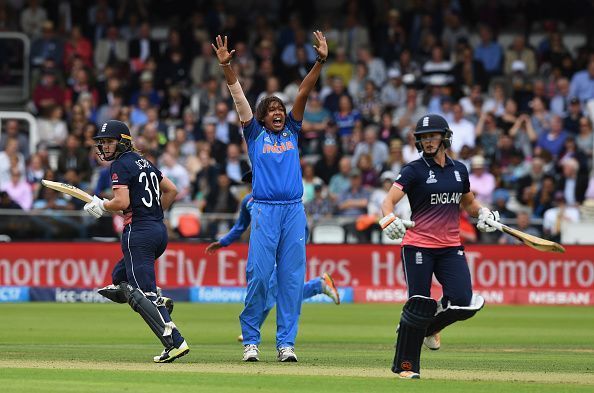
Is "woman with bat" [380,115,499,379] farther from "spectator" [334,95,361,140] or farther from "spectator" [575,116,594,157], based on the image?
"spectator" [334,95,361,140]

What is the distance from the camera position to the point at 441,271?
417 inches

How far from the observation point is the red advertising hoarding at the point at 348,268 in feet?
70.0

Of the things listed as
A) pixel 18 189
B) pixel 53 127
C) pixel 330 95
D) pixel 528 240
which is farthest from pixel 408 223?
pixel 53 127

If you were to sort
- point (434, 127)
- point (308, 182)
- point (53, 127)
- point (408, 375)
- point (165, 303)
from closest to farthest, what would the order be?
1. point (408, 375)
2. point (434, 127)
3. point (165, 303)
4. point (308, 182)
5. point (53, 127)

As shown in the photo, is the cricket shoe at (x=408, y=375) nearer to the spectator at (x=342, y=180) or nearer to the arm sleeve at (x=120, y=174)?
the arm sleeve at (x=120, y=174)

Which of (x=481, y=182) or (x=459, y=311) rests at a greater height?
(x=481, y=182)

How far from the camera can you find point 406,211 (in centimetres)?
2219

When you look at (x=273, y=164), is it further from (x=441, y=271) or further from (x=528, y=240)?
(x=528, y=240)

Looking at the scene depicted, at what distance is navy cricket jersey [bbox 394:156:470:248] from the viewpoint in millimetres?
10555

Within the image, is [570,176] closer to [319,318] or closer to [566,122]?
[566,122]

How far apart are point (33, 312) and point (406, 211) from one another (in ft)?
21.2

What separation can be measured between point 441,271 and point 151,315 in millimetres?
2375

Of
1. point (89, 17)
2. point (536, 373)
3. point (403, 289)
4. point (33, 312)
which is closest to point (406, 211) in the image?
point (403, 289)

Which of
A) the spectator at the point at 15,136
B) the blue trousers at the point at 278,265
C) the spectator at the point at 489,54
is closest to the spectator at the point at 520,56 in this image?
the spectator at the point at 489,54
